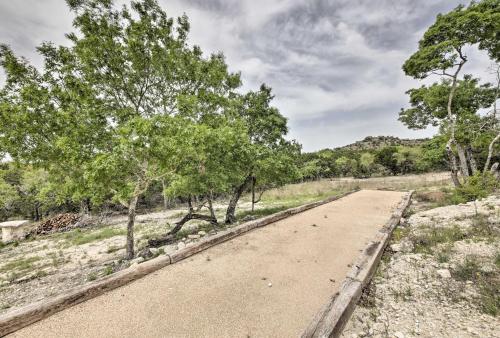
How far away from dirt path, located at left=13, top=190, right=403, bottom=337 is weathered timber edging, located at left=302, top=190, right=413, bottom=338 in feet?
0.67

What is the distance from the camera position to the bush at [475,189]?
30.3ft

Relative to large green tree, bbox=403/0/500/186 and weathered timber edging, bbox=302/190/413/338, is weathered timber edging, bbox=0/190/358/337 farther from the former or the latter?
Answer: large green tree, bbox=403/0/500/186

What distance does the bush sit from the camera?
9.25m

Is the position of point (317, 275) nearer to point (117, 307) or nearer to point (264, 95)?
point (117, 307)

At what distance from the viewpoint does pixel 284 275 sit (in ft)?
12.7

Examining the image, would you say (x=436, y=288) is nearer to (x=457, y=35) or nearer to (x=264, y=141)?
(x=264, y=141)

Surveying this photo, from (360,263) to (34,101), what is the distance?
9565 mm

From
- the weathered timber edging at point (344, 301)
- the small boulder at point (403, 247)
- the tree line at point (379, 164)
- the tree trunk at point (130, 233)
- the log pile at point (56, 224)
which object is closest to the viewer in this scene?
the weathered timber edging at point (344, 301)

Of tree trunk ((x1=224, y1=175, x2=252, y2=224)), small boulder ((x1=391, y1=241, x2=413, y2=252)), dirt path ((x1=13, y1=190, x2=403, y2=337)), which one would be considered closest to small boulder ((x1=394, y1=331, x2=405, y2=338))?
dirt path ((x1=13, y1=190, x2=403, y2=337))

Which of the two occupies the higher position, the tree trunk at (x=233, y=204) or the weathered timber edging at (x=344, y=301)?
the tree trunk at (x=233, y=204)

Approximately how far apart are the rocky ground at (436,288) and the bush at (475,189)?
14.4 feet

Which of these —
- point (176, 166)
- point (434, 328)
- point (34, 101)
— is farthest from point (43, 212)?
point (434, 328)

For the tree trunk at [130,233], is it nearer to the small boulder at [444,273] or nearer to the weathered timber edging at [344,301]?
the weathered timber edging at [344,301]

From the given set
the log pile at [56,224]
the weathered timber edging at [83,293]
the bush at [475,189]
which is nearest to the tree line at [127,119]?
the weathered timber edging at [83,293]
